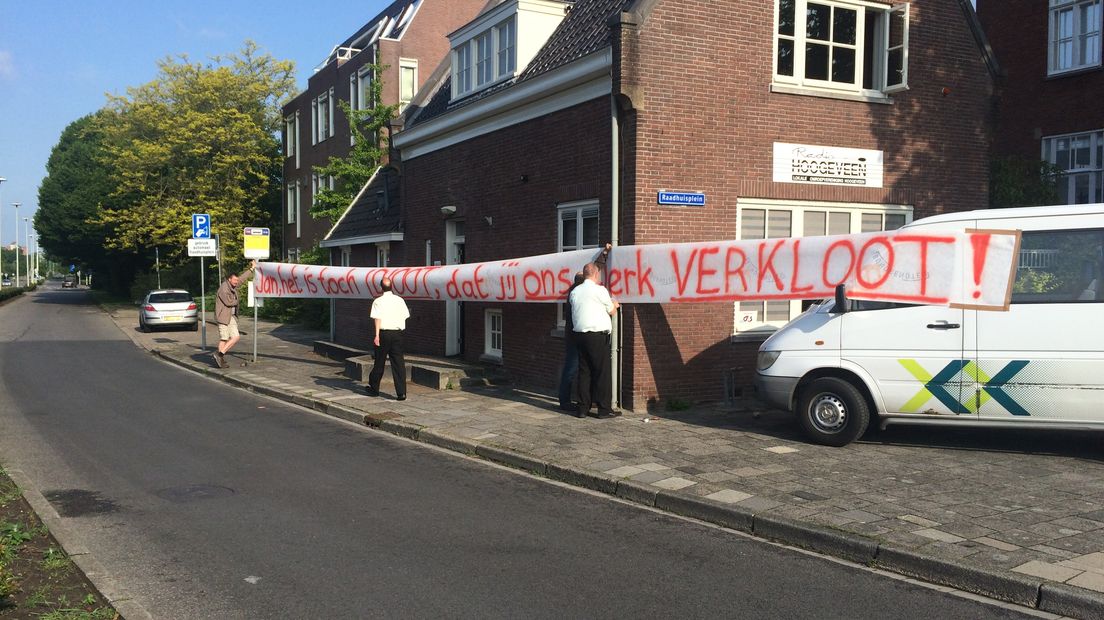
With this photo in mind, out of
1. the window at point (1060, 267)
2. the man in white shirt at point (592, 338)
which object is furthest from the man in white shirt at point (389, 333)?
the window at point (1060, 267)

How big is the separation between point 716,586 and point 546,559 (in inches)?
45.0

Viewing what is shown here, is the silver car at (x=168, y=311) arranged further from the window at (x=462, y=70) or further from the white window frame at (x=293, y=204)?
the window at (x=462, y=70)

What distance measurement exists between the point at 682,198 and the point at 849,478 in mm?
5144

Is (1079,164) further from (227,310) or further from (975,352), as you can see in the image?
(227,310)

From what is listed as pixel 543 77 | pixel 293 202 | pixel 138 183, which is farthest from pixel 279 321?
pixel 543 77

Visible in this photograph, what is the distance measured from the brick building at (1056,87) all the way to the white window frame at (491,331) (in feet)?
41.1

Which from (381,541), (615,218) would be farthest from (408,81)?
(381,541)

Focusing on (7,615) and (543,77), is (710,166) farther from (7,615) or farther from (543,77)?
(7,615)

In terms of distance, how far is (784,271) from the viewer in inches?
376

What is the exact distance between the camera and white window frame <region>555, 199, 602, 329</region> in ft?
41.0

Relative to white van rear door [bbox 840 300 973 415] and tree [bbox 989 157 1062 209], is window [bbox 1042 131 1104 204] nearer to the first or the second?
tree [bbox 989 157 1062 209]

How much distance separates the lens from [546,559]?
562 centimetres

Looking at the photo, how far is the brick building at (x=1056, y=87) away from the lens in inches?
747

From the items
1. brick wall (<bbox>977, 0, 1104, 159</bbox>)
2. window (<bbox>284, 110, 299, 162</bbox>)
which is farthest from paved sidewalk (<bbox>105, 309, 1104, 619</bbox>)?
window (<bbox>284, 110, 299, 162</bbox>)
